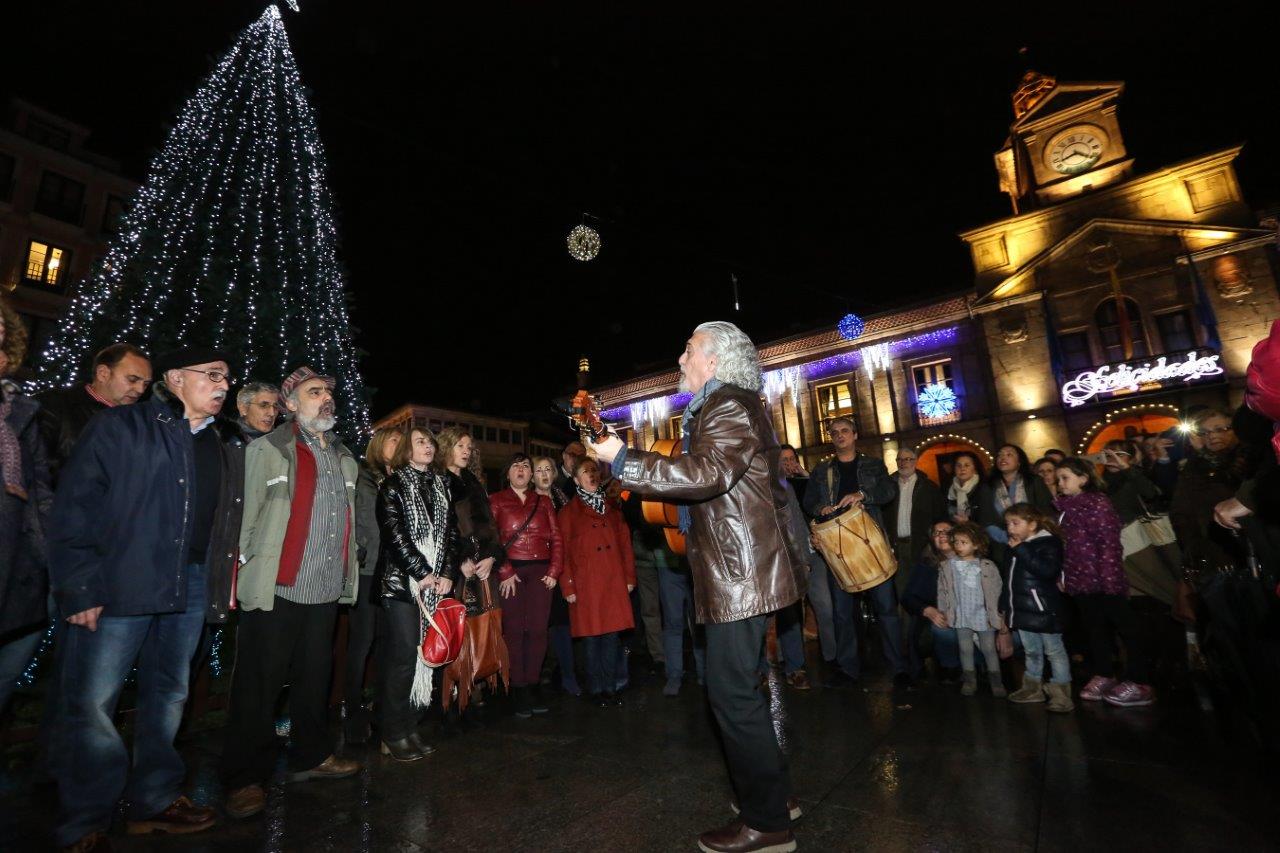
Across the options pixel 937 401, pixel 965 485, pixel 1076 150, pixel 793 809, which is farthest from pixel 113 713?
pixel 1076 150

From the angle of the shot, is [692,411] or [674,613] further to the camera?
[674,613]

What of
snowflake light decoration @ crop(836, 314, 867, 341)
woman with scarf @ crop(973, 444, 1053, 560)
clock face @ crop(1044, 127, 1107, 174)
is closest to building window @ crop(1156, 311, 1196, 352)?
clock face @ crop(1044, 127, 1107, 174)

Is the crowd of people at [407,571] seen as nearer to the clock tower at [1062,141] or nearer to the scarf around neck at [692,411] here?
the scarf around neck at [692,411]

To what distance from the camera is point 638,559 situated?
632 centimetres

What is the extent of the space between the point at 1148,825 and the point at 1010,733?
1277mm

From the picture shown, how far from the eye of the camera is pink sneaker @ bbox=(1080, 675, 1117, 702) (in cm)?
436

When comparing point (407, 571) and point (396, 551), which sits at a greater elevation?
point (396, 551)

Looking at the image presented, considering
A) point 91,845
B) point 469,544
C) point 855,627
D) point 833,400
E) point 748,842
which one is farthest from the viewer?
point 833,400

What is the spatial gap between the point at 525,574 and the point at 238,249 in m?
6.93

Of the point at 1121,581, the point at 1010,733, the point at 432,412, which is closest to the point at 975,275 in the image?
the point at 1121,581

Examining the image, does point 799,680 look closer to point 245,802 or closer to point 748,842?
point 748,842

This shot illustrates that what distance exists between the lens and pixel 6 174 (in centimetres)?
2305

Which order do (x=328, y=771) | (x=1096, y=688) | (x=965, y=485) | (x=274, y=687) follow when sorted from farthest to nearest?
(x=965, y=485) → (x=1096, y=688) → (x=328, y=771) → (x=274, y=687)

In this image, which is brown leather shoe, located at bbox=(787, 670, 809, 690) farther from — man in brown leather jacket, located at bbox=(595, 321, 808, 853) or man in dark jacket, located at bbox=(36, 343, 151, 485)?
man in dark jacket, located at bbox=(36, 343, 151, 485)
